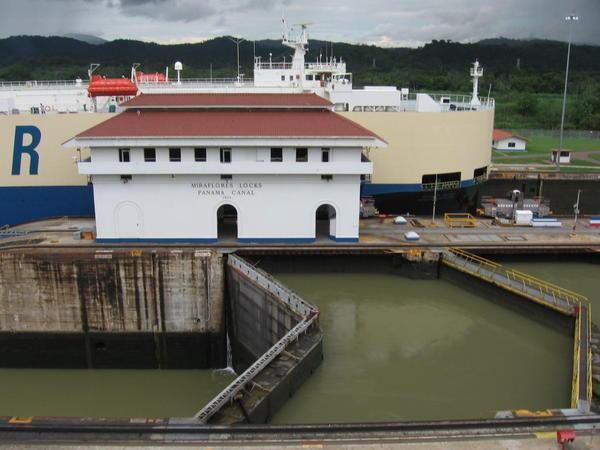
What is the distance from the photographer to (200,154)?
26.6m

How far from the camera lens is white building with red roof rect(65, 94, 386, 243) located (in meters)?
25.8

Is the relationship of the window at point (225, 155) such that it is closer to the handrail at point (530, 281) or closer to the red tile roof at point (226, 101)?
the red tile roof at point (226, 101)

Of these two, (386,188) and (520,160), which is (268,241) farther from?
(520,160)

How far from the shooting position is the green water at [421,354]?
17297mm

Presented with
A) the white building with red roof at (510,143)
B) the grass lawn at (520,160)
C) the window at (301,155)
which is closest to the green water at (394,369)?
the window at (301,155)

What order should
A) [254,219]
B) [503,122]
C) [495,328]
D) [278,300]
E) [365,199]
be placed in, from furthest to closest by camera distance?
[503,122]
[365,199]
[254,219]
[495,328]
[278,300]

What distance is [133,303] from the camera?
24875 mm

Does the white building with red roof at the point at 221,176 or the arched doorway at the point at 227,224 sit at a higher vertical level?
the white building with red roof at the point at 221,176

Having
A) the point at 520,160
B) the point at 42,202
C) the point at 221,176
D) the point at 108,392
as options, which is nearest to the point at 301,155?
the point at 221,176

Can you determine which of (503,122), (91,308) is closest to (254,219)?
(91,308)

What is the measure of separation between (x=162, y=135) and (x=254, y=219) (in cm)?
588

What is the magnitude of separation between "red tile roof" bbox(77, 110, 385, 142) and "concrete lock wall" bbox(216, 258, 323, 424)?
6865 mm

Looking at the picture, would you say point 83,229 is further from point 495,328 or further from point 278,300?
point 495,328

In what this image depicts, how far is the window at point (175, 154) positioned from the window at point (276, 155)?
4473mm
